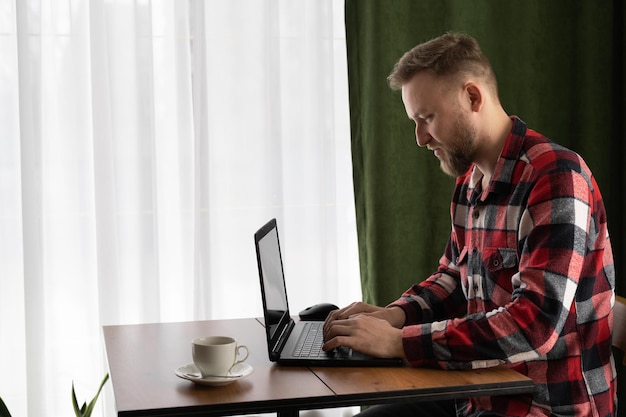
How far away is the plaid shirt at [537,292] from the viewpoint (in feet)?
5.11

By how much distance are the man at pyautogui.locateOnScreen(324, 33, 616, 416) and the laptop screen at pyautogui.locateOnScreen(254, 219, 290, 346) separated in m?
0.13

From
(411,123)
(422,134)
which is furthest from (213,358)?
(411,123)

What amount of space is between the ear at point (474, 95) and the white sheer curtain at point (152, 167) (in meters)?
1.11

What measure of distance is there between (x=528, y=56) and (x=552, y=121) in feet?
0.92

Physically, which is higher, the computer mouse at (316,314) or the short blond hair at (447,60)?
the short blond hair at (447,60)

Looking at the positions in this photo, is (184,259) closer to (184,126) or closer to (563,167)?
(184,126)

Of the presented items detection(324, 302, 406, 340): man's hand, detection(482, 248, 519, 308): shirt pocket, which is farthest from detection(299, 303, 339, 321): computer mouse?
detection(482, 248, 519, 308): shirt pocket

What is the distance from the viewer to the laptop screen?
1.62 meters

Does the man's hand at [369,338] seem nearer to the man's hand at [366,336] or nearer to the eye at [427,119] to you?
the man's hand at [366,336]

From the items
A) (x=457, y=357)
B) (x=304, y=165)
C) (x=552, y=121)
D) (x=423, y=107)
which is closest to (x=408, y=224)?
(x=304, y=165)

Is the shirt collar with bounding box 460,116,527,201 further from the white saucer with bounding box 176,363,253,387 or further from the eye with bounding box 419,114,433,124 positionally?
the white saucer with bounding box 176,363,253,387

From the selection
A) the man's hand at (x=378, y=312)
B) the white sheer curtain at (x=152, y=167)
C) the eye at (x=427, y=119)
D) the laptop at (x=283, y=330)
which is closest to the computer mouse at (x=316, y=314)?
the laptop at (x=283, y=330)

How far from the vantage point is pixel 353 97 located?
9.46 feet

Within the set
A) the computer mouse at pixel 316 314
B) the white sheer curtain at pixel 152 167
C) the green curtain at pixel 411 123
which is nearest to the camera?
the computer mouse at pixel 316 314
